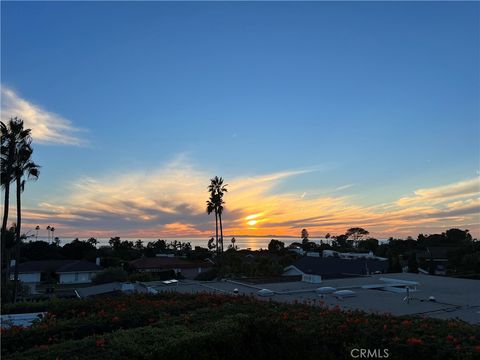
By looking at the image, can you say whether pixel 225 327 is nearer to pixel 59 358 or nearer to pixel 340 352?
pixel 340 352

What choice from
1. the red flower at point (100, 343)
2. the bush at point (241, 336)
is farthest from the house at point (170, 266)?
the red flower at point (100, 343)

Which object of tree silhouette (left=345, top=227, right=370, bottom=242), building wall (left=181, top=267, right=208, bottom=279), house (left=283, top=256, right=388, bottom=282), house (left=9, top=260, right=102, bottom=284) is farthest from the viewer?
tree silhouette (left=345, top=227, right=370, bottom=242)

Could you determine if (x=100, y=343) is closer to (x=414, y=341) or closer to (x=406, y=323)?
(x=414, y=341)

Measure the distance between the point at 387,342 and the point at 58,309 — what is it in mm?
8882

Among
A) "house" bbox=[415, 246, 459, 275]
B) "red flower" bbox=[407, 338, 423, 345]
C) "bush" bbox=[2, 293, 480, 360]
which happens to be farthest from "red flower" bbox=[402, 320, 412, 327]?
"house" bbox=[415, 246, 459, 275]

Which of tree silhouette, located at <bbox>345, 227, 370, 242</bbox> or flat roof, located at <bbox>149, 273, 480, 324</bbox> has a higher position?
tree silhouette, located at <bbox>345, 227, 370, 242</bbox>

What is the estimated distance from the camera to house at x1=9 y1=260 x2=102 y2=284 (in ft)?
188

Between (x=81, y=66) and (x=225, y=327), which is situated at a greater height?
(x=81, y=66)

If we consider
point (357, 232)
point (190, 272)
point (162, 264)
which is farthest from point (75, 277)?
point (357, 232)

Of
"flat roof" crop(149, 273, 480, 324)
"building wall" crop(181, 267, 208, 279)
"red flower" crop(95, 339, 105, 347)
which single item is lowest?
"building wall" crop(181, 267, 208, 279)

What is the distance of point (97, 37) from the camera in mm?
13648

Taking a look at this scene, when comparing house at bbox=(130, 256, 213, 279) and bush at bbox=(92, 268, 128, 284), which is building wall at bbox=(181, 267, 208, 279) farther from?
bush at bbox=(92, 268, 128, 284)

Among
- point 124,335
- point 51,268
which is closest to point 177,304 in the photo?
point 124,335

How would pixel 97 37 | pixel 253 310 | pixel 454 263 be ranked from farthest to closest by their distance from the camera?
pixel 454 263
pixel 97 37
pixel 253 310
